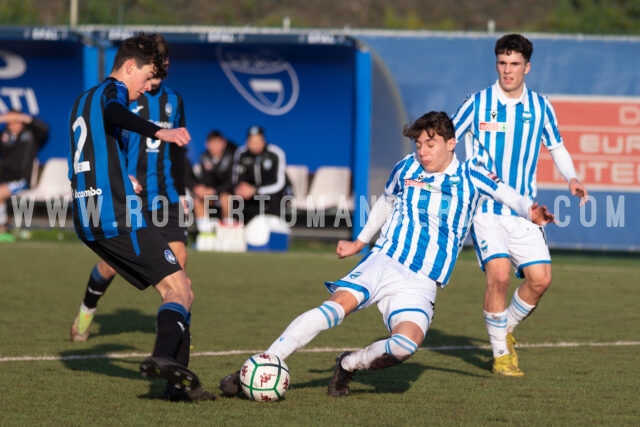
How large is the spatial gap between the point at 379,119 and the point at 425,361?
319 inches

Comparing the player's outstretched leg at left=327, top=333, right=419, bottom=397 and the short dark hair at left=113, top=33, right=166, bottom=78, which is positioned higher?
the short dark hair at left=113, top=33, right=166, bottom=78

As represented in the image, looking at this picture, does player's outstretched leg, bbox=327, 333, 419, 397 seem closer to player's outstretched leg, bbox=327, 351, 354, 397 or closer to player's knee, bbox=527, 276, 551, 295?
player's outstretched leg, bbox=327, 351, 354, 397

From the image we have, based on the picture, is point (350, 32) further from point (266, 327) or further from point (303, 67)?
point (266, 327)

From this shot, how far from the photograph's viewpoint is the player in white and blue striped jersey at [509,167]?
7.01 metres

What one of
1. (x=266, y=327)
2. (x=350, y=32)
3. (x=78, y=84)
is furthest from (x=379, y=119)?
(x=266, y=327)

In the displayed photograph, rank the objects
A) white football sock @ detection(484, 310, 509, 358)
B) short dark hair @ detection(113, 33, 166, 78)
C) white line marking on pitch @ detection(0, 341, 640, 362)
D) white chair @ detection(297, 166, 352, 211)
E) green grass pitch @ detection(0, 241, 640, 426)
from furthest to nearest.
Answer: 1. white chair @ detection(297, 166, 352, 211)
2. white line marking on pitch @ detection(0, 341, 640, 362)
3. white football sock @ detection(484, 310, 509, 358)
4. short dark hair @ detection(113, 33, 166, 78)
5. green grass pitch @ detection(0, 241, 640, 426)

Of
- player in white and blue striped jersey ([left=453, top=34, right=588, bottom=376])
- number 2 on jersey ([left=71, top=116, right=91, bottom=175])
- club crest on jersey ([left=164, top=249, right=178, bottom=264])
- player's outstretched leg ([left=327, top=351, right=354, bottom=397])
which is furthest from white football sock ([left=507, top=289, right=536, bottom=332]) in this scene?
number 2 on jersey ([left=71, top=116, right=91, bottom=175])

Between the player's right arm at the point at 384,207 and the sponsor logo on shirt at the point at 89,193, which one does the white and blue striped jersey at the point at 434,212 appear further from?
the sponsor logo on shirt at the point at 89,193

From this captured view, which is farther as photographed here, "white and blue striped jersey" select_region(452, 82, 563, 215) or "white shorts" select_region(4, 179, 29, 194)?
"white shorts" select_region(4, 179, 29, 194)

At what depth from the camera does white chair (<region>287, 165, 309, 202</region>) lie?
1725 cm

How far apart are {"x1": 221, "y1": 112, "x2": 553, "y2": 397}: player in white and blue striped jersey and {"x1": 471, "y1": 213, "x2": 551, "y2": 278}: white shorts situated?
80 centimetres

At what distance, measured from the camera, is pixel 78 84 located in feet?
57.9

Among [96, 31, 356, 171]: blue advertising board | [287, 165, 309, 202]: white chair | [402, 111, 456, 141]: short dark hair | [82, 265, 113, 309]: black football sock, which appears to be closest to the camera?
[402, 111, 456, 141]: short dark hair

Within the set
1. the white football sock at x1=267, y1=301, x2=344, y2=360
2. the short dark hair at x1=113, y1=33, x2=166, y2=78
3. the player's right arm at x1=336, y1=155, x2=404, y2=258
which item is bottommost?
the white football sock at x1=267, y1=301, x2=344, y2=360
